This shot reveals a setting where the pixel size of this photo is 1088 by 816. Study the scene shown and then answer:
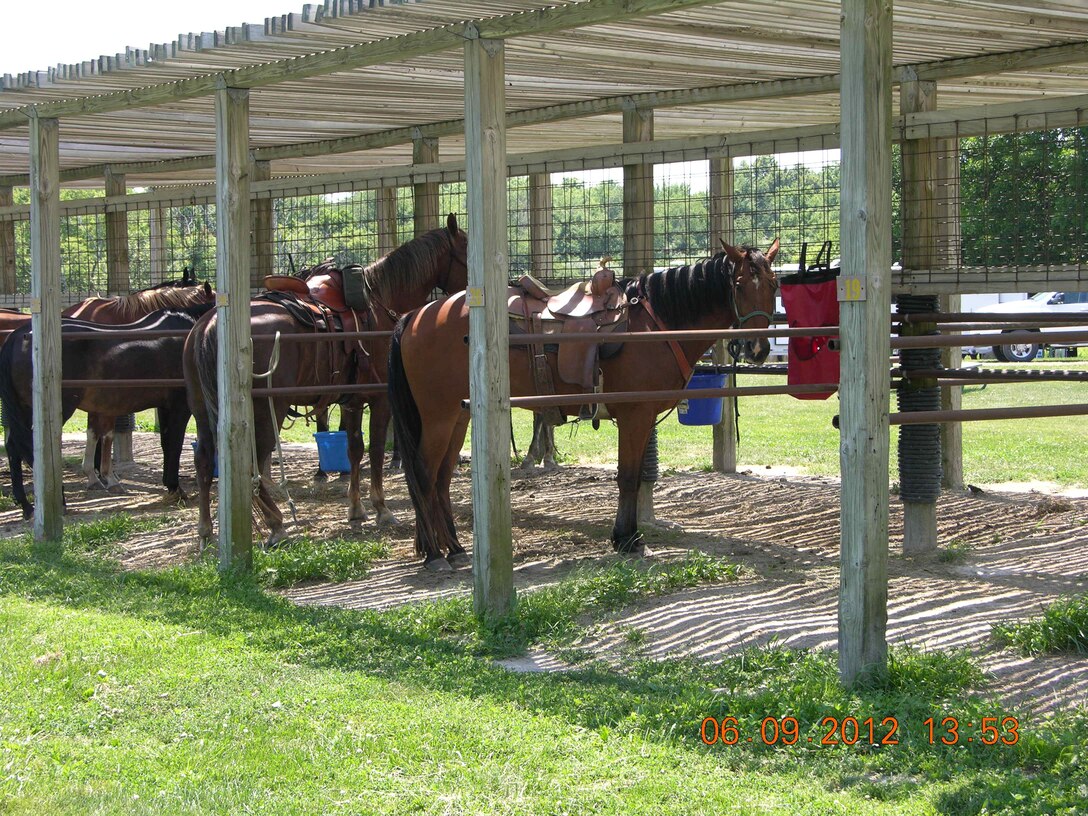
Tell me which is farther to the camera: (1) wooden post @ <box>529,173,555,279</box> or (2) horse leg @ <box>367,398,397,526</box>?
(1) wooden post @ <box>529,173,555,279</box>

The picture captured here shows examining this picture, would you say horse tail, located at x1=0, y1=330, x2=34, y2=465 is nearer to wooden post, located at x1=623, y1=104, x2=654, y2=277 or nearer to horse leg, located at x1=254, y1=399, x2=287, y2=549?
horse leg, located at x1=254, y1=399, x2=287, y2=549

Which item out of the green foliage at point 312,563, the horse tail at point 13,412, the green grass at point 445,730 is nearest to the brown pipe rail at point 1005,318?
the green grass at point 445,730

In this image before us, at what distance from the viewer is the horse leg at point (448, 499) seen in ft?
27.9

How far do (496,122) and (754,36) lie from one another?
6.39 feet

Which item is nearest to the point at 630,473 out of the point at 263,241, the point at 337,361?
the point at 337,361

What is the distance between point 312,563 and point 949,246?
4949 mm

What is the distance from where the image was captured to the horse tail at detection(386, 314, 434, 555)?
8.41 metres

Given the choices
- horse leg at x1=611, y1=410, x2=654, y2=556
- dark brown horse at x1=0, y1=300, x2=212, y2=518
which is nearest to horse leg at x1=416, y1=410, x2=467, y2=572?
horse leg at x1=611, y1=410, x2=654, y2=556

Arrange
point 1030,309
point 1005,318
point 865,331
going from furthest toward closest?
point 1030,309, point 1005,318, point 865,331

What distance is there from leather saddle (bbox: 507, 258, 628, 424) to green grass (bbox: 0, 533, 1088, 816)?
2133 millimetres

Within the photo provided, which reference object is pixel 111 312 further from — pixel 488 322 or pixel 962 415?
pixel 962 415

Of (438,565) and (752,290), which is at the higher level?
(752,290)

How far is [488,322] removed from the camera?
6.73 m

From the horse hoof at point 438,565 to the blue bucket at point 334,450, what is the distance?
3.59 meters
